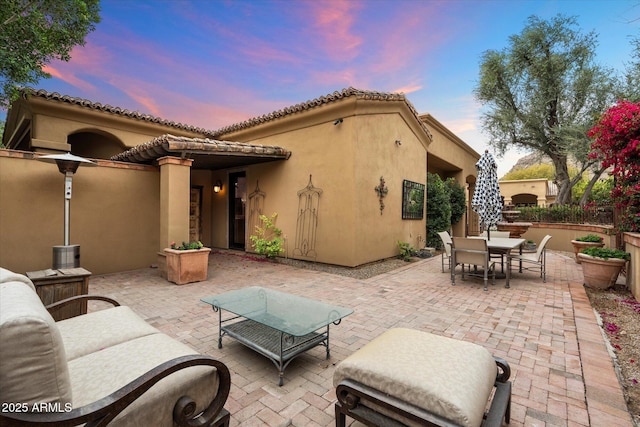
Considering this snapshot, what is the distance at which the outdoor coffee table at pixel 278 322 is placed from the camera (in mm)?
2439

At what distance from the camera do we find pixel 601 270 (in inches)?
199

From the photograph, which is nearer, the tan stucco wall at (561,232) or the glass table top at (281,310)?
the glass table top at (281,310)

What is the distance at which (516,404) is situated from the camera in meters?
2.11

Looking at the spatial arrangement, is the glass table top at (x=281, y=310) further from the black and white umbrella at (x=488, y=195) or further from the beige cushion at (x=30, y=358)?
the black and white umbrella at (x=488, y=195)

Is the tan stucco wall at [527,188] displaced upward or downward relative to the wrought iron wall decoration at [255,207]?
upward

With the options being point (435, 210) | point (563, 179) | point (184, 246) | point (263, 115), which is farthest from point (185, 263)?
point (563, 179)

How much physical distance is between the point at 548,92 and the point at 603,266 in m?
12.3

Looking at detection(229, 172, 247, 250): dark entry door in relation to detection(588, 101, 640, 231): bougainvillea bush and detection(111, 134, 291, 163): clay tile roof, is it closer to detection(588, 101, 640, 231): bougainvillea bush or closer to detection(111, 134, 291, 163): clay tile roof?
detection(111, 134, 291, 163): clay tile roof

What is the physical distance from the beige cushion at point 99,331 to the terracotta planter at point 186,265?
335 cm

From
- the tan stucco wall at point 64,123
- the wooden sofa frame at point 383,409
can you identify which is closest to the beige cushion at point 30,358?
the wooden sofa frame at point 383,409

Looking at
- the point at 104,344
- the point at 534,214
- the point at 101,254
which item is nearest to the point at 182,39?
the point at 101,254

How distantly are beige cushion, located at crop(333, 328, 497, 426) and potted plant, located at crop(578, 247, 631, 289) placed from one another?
5.06 meters

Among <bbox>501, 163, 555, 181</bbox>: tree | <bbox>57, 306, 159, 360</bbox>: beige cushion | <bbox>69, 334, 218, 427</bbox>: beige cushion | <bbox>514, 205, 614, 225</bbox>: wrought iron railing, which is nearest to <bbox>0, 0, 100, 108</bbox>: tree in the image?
<bbox>57, 306, 159, 360</bbox>: beige cushion

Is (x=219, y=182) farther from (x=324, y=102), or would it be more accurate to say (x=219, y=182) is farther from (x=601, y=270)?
(x=601, y=270)
